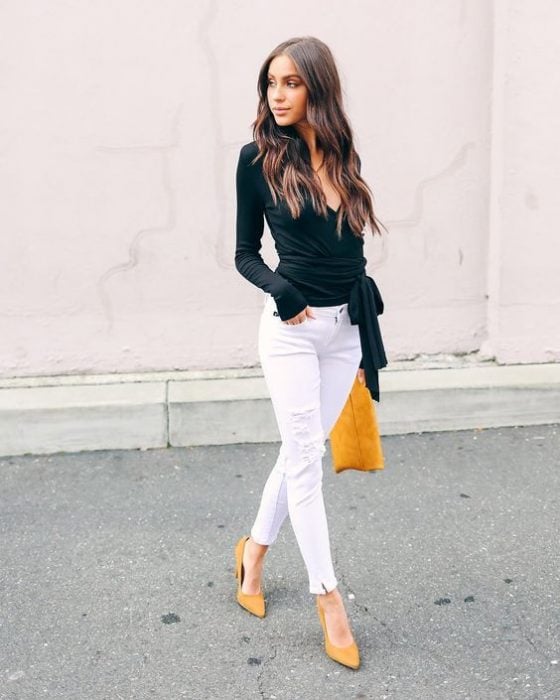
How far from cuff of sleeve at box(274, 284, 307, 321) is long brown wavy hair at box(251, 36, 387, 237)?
0.73ft

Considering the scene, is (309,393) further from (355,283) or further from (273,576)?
(273,576)

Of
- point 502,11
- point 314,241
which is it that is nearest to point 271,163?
point 314,241

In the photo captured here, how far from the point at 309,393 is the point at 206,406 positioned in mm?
1884

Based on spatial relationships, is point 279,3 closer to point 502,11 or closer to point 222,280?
point 502,11

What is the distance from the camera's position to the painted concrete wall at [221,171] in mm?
4801

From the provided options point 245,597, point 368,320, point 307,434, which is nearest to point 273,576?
point 245,597

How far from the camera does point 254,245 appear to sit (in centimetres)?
294

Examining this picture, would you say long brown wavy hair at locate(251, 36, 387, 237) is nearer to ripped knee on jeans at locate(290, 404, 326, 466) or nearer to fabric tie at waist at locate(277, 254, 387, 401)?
fabric tie at waist at locate(277, 254, 387, 401)

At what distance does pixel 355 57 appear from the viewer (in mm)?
4887

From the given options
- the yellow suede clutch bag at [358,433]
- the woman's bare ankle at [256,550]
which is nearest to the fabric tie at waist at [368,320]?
the yellow suede clutch bag at [358,433]

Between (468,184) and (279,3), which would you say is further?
(468,184)

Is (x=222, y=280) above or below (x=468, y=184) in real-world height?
below

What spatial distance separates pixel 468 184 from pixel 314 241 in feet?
8.43

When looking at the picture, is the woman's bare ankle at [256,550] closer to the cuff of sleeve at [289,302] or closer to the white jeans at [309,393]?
the white jeans at [309,393]
